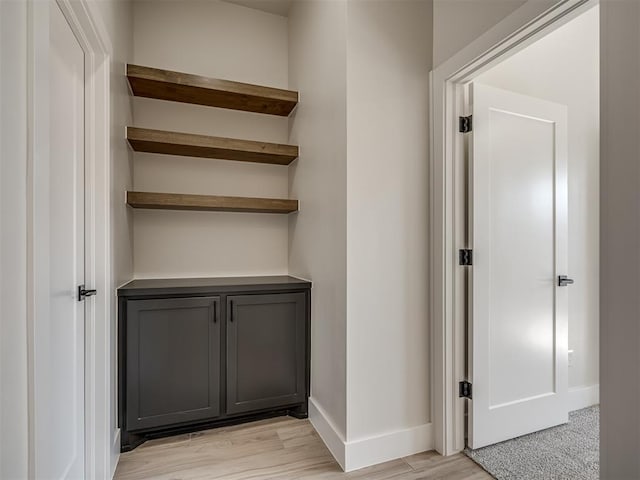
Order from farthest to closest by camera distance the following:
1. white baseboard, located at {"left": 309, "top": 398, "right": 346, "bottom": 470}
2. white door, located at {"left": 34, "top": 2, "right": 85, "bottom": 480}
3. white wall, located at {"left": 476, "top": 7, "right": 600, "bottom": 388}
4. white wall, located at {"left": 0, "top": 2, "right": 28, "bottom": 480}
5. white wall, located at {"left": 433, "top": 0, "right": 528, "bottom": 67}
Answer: white wall, located at {"left": 476, "top": 7, "right": 600, "bottom": 388} < white baseboard, located at {"left": 309, "top": 398, "right": 346, "bottom": 470} < white wall, located at {"left": 433, "top": 0, "right": 528, "bottom": 67} < white door, located at {"left": 34, "top": 2, "right": 85, "bottom": 480} < white wall, located at {"left": 0, "top": 2, "right": 28, "bottom": 480}

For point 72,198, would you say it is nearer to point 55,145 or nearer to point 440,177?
point 55,145

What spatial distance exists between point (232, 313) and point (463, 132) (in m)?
1.74

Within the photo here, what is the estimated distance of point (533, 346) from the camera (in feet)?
6.84

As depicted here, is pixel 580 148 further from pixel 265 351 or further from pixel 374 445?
pixel 265 351

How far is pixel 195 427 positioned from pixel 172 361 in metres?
0.47

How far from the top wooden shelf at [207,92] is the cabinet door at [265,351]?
1.41 meters

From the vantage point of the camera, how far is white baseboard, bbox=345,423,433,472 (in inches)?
69.7

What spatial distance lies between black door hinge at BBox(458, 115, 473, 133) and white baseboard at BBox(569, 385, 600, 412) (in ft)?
6.41

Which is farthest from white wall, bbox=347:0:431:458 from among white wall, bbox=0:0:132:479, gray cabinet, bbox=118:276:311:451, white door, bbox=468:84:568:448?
white wall, bbox=0:0:132:479

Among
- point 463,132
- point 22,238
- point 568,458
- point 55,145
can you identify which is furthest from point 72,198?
point 568,458

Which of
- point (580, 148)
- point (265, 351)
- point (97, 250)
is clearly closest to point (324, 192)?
point (265, 351)

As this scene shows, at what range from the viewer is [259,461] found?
6.03 feet

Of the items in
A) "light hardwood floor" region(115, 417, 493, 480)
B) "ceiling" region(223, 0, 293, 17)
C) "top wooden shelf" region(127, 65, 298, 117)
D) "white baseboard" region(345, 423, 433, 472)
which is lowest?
"light hardwood floor" region(115, 417, 493, 480)

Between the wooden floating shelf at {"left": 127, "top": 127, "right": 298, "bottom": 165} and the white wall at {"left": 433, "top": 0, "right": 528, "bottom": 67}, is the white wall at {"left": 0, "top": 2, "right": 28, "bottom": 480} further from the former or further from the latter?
the white wall at {"left": 433, "top": 0, "right": 528, "bottom": 67}
